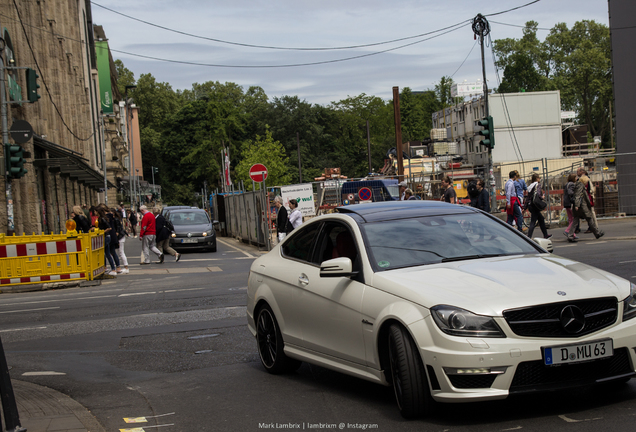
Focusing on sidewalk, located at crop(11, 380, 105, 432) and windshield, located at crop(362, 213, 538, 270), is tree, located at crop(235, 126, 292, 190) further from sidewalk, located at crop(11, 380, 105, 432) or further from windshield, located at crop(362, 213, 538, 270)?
windshield, located at crop(362, 213, 538, 270)

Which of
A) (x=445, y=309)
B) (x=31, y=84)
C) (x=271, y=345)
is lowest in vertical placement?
(x=271, y=345)

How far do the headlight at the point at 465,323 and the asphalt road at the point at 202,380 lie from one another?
0.63 metres

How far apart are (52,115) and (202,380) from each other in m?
34.7

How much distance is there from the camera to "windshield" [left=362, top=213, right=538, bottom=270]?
5.54 meters

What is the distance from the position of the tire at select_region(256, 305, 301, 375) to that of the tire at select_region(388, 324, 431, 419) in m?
1.92

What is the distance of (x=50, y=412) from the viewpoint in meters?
5.64

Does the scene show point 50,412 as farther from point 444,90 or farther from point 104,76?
point 444,90

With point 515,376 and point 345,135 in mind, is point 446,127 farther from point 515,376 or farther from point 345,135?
point 515,376

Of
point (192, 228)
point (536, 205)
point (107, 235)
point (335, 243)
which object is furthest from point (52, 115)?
point (335, 243)

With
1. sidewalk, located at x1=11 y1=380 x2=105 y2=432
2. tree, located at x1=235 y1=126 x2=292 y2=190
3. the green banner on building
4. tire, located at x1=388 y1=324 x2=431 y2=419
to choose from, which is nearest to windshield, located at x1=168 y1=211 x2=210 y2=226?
sidewalk, located at x1=11 y1=380 x2=105 y2=432

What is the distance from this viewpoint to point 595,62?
9588 centimetres

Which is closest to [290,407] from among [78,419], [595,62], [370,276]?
[370,276]

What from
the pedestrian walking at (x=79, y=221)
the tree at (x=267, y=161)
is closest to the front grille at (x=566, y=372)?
the pedestrian walking at (x=79, y=221)

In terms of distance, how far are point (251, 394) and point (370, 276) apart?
1.57 m
